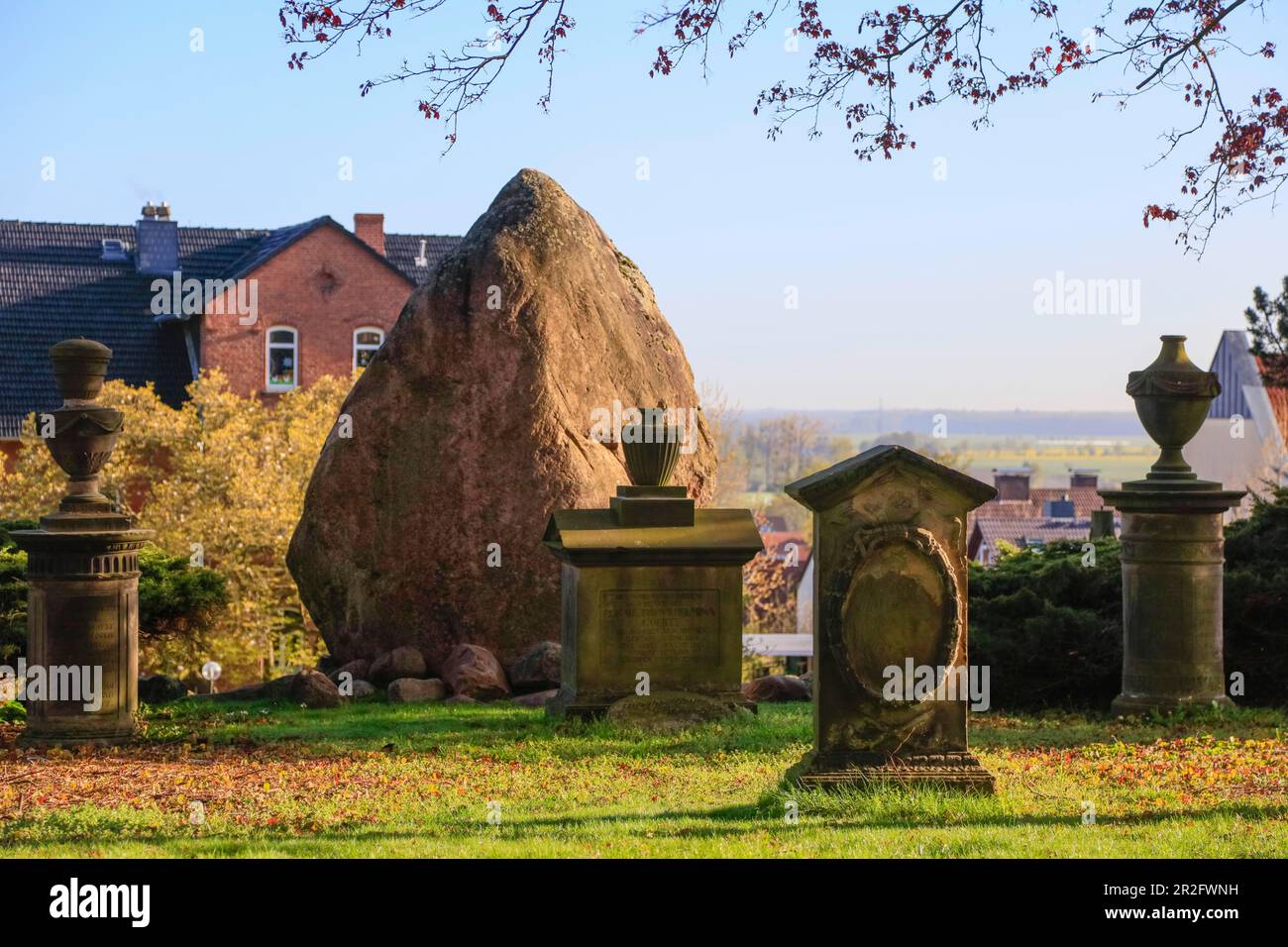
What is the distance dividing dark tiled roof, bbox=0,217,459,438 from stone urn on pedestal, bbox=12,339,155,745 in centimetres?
2973

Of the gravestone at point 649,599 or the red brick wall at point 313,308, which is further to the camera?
the red brick wall at point 313,308

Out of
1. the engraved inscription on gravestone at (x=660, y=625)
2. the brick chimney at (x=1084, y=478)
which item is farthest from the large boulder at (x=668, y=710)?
the brick chimney at (x=1084, y=478)

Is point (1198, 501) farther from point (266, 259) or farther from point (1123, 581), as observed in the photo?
point (266, 259)

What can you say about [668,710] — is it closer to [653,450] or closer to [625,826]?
[653,450]

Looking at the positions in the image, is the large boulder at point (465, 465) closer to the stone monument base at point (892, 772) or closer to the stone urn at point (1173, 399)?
the stone urn at point (1173, 399)

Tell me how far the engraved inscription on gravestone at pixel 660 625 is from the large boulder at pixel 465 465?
337 centimetres

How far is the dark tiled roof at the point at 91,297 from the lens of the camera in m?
41.2

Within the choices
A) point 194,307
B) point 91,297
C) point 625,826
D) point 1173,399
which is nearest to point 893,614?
point 625,826

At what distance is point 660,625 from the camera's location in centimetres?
1275

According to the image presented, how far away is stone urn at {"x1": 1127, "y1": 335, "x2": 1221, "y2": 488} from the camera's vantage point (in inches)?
491

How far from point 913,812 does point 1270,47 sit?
259 inches

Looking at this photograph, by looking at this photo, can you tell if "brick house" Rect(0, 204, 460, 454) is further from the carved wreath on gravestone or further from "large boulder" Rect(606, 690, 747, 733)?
the carved wreath on gravestone

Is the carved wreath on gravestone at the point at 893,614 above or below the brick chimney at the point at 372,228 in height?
below

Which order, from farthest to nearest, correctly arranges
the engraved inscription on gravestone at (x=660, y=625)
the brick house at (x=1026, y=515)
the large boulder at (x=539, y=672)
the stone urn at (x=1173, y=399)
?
the brick house at (x=1026, y=515) < the large boulder at (x=539, y=672) < the engraved inscription on gravestone at (x=660, y=625) < the stone urn at (x=1173, y=399)
